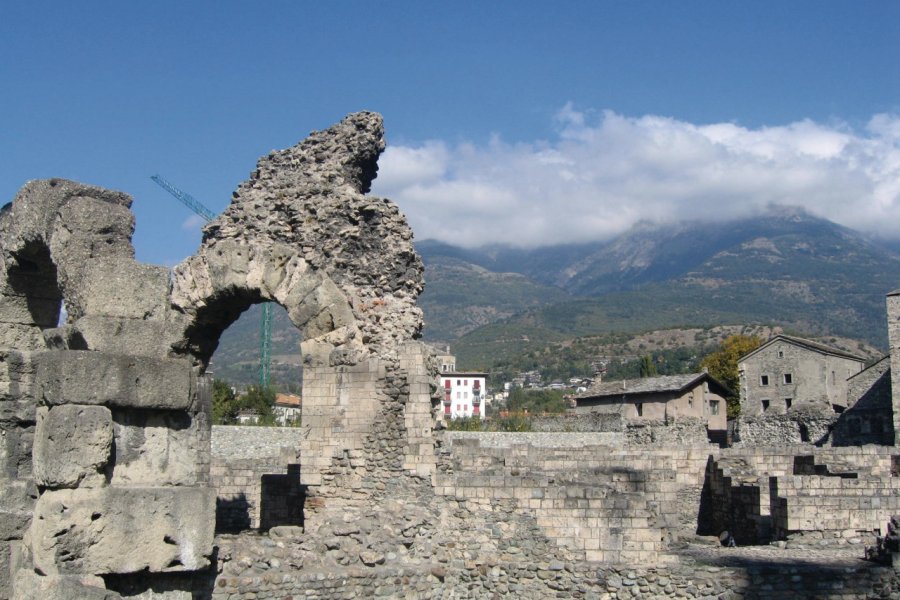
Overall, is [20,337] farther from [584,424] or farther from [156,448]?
[584,424]

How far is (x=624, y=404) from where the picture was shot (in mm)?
43875

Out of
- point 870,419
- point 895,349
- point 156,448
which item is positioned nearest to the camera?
point 156,448

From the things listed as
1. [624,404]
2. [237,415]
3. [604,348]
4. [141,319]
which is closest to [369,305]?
[141,319]

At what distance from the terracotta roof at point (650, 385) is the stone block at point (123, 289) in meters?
36.7

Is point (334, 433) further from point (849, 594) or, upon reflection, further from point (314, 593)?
point (849, 594)

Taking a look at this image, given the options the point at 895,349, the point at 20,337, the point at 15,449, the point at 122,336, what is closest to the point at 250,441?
the point at 20,337

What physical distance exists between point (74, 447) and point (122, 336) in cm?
112

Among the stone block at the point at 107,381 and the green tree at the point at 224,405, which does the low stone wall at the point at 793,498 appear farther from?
the green tree at the point at 224,405

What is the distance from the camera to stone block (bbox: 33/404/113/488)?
6.50m

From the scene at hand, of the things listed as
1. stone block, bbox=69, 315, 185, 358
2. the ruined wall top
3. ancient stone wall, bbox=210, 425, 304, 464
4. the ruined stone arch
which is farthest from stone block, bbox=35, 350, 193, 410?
ancient stone wall, bbox=210, 425, 304, 464

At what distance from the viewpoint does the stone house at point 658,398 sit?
42250mm

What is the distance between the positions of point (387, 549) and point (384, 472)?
5.64ft

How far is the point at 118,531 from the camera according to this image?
6.57m

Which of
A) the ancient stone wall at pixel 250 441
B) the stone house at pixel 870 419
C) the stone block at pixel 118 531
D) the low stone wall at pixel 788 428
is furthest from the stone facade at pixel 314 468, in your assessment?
the stone house at pixel 870 419
